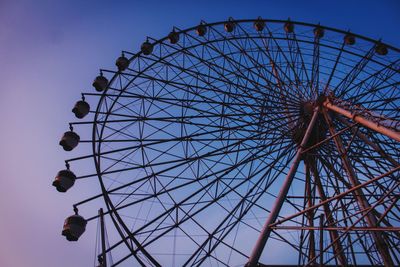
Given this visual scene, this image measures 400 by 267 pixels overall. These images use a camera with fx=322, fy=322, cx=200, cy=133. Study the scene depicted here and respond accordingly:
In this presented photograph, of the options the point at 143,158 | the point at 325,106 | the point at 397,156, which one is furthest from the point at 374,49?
the point at 143,158

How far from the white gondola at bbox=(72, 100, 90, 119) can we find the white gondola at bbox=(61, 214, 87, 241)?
4815 millimetres

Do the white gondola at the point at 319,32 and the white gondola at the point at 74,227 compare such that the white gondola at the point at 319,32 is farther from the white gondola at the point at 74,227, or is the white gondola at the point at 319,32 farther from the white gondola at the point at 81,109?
the white gondola at the point at 74,227

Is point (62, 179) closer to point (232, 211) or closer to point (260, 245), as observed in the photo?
point (232, 211)

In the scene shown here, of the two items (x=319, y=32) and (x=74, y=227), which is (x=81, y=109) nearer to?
(x=74, y=227)

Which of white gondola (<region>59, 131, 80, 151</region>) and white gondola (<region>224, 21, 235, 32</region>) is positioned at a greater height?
white gondola (<region>224, 21, 235, 32</region>)

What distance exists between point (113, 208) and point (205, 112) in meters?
5.09

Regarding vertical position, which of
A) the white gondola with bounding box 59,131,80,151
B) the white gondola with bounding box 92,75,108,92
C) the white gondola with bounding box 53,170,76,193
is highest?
the white gondola with bounding box 92,75,108,92

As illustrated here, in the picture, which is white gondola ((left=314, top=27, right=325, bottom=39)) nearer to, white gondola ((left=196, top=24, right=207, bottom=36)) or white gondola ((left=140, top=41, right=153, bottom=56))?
white gondola ((left=196, top=24, right=207, bottom=36))

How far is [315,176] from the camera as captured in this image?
1168cm

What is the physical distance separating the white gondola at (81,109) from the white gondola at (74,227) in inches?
190

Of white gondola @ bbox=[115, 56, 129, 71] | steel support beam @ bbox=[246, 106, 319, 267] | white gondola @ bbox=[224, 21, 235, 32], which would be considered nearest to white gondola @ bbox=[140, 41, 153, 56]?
white gondola @ bbox=[115, 56, 129, 71]

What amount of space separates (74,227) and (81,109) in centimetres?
536

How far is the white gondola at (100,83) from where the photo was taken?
47.6 feet

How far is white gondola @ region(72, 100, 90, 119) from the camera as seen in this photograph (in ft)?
44.8
